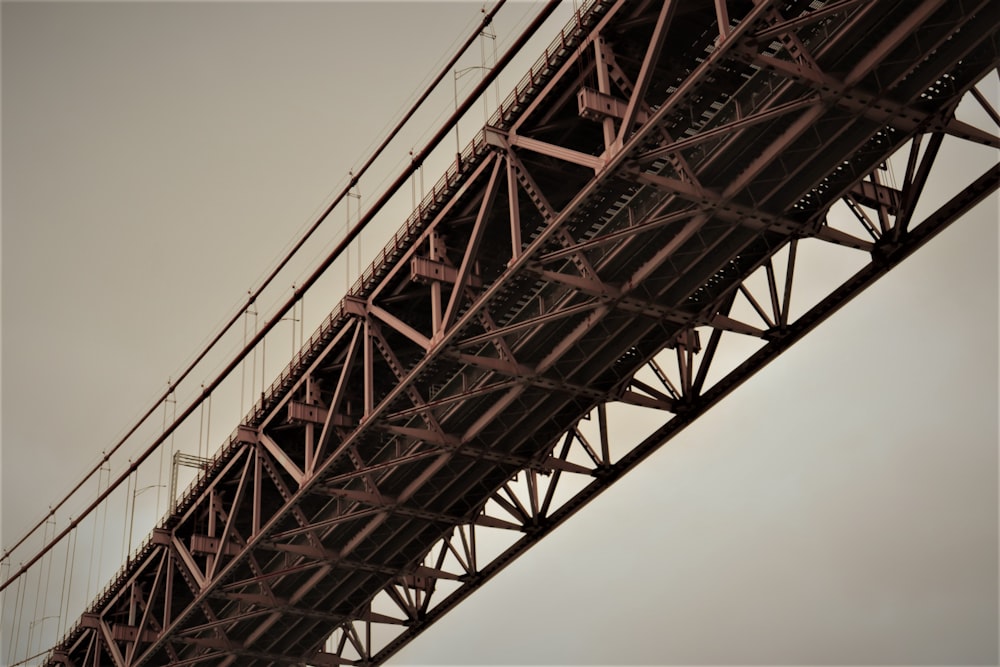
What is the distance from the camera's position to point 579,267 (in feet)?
94.9

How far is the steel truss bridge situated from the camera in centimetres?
2489

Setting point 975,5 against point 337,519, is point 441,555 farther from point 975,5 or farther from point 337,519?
point 975,5

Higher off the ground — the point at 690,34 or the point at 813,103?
the point at 690,34

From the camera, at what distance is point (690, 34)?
90.7 ft

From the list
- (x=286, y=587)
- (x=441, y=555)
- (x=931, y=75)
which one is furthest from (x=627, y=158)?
(x=286, y=587)

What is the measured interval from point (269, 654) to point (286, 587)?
15.0 feet

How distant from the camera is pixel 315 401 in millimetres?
38250

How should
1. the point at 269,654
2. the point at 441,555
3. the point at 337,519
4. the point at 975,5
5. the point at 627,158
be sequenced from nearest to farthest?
the point at 975,5, the point at 627,158, the point at 337,519, the point at 441,555, the point at 269,654

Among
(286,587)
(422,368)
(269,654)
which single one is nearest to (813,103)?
(422,368)

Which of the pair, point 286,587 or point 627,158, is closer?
point 627,158

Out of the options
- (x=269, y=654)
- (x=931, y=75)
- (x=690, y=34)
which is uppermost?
(x=690, y=34)

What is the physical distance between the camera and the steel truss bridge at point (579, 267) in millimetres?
24891

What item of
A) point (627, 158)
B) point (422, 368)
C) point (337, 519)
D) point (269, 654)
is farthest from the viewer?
point (269, 654)

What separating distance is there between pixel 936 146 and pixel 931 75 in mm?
1860
